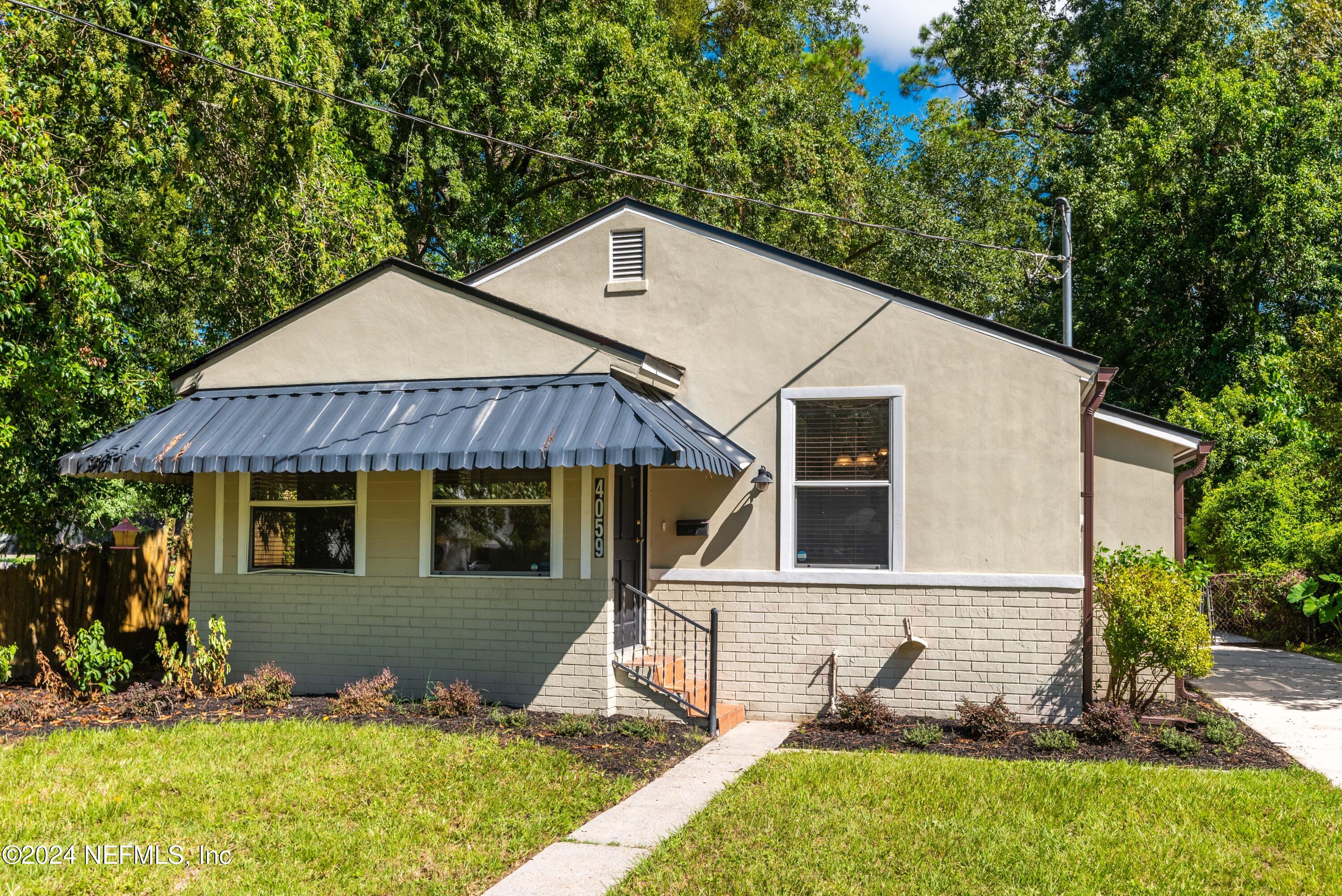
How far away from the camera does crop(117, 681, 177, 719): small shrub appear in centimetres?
891

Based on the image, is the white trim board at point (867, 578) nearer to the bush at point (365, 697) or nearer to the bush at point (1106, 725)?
the bush at point (1106, 725)

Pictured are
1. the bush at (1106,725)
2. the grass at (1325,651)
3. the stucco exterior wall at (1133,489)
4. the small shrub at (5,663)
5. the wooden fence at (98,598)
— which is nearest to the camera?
the bush at (1106,725)

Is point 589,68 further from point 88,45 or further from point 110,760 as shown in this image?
point 110,760

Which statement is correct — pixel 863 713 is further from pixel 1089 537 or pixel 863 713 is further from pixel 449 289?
pixel 449 289

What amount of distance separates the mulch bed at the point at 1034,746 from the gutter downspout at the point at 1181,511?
1.05 metres

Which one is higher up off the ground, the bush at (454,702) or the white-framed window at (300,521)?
the white-framed window at (300,521)

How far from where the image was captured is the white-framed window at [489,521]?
31.1 feet

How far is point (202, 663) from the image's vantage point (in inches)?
382

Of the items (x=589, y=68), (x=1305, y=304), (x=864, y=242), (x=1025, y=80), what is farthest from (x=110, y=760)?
(x=1025, y=80)

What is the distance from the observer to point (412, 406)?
947cm

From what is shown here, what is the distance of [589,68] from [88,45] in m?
10.5

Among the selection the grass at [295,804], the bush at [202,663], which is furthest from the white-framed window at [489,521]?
the bush at [202,663]

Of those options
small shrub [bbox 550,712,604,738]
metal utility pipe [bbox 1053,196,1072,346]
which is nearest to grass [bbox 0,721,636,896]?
small shrub [bbox 550,712,604,738]

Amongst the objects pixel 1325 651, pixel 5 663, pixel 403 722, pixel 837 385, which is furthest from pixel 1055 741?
pixel 1325 651
